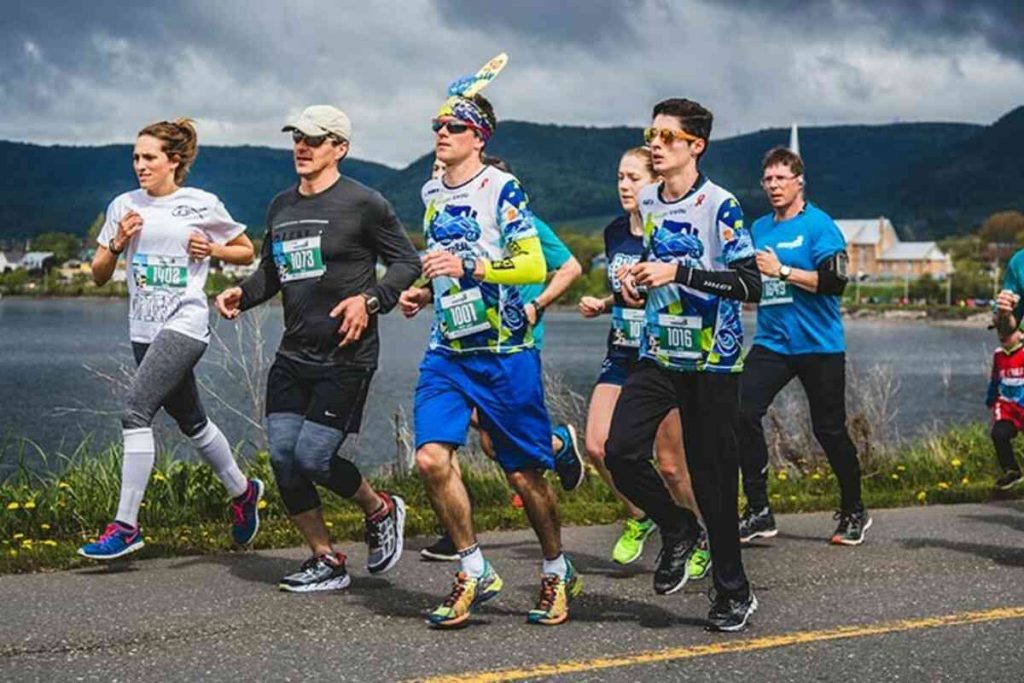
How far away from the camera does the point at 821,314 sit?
9125mm

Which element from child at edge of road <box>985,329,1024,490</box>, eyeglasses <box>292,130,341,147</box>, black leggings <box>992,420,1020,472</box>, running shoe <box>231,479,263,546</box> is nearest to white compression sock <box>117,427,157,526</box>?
running shoe <box>231,479,263,546</box>

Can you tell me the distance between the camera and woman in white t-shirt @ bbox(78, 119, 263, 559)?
777 cm

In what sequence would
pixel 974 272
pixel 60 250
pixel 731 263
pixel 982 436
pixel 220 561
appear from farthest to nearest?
pixel 974 272 → pixel 60 250 → pixel 982 436 → pixel 220 561 → pixel 731 263

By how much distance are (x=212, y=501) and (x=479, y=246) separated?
362 cm

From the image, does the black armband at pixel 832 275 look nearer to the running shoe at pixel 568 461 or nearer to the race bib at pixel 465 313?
the running shoe at pixel 568 461

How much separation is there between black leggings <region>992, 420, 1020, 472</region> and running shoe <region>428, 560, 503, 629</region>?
5945mm

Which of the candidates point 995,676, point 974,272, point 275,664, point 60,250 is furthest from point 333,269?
point 974,272

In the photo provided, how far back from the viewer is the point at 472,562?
6.62 m

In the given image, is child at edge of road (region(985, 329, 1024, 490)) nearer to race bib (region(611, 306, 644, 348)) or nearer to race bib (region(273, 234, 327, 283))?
race bib (region(611, 306, 644, 348))

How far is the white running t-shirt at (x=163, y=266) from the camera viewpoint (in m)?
7.84

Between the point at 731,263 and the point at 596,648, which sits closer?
the point at 596,648

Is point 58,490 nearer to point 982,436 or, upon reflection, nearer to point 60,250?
point 982,436

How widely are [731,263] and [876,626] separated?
1.64 metres

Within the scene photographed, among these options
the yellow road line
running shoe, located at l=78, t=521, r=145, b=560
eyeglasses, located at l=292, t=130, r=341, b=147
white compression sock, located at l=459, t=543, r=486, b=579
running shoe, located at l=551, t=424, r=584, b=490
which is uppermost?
eyeglasses, located at l=292, t=130, r=341, b=147
